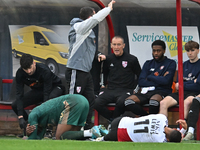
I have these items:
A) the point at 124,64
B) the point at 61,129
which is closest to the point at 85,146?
the point at 61,129

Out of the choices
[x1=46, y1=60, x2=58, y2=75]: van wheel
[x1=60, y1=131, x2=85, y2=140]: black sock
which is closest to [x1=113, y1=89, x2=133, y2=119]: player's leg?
[x1=60, y1=131, x2=85, y2=140]: black sock

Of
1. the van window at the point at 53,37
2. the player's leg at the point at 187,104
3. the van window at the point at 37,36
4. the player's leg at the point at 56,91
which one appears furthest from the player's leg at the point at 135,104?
the van window at the point at 37,36

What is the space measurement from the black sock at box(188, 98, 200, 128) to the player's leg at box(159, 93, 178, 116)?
33 cm

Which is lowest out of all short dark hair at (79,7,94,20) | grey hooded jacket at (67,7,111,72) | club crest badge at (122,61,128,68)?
club crest badge at (122,61,128,68)

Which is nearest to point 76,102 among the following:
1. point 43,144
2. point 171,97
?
point 43,144

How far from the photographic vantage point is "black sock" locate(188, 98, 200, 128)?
20.1 feet

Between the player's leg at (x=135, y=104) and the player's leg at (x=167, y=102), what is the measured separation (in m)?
0.33

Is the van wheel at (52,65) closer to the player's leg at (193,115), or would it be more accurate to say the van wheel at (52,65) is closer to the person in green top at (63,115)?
the person in green top at (63,115)

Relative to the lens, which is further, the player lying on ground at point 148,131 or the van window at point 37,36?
the van window at point 37,36

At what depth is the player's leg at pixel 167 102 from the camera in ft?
20.9

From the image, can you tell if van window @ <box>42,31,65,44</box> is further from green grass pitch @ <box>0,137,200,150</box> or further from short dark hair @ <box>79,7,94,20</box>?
green grass pitch @ <box>0,137,200,150</box>

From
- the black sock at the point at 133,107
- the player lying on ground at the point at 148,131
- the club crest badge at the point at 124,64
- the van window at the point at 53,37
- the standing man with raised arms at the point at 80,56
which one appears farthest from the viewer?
the van window at the point at 53,37

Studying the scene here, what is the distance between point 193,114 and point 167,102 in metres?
0.44

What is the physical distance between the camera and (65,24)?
798cm
